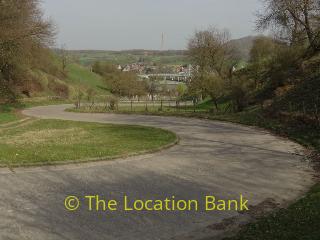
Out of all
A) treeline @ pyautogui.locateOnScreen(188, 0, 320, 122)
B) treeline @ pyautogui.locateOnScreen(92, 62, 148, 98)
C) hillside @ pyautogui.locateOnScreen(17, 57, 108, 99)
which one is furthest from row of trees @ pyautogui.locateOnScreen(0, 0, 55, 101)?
treeline @ pyautogui.locateOnScreen(92, 62, 148, 98)

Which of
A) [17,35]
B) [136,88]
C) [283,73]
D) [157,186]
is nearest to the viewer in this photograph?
[157,186]

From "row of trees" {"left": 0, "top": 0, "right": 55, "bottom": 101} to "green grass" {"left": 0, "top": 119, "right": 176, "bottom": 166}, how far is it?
16.2m

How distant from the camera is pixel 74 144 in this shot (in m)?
15.7

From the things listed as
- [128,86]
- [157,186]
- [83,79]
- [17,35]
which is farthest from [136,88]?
[157,186]

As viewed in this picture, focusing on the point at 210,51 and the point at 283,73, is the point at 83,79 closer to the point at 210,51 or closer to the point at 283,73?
the point at 210,51

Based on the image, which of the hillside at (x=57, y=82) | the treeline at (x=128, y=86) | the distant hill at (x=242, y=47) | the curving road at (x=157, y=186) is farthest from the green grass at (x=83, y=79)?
the curving road at (x=157, y=186)

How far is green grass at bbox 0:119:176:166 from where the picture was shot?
503 inches

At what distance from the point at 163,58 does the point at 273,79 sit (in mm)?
96894

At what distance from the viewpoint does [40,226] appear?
6.94 metres

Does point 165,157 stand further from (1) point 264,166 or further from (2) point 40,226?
(2) point 40,226

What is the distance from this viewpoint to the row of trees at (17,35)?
112ft

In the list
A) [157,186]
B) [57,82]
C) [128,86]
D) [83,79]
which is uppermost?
[83,79]

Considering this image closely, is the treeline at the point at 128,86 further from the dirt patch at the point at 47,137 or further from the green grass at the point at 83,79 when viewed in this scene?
the dirt patch at the point at 47,137

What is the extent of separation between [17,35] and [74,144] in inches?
874
